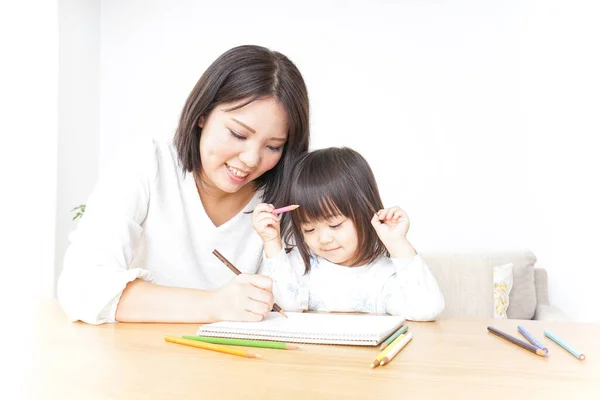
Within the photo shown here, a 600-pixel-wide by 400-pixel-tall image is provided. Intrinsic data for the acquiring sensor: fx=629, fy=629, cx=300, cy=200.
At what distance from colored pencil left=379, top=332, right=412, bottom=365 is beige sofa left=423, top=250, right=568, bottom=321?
6.13 ft

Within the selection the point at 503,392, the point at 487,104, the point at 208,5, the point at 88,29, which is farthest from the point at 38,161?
the point at 503,392

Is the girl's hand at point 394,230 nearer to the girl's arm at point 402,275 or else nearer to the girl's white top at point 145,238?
the girl's arm at point 402,275

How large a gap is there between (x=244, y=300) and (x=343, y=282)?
482 millimetres

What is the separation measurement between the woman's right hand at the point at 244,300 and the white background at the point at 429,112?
220 cm

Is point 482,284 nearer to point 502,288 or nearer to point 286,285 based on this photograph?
point 502,288

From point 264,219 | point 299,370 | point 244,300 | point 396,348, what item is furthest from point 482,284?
point 299,370

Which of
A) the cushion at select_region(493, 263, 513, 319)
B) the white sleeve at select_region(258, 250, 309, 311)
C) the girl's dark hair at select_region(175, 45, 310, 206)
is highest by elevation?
the girl's dark hair at select_region(175, 45, 310, 206)

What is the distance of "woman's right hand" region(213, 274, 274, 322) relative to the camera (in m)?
1.01

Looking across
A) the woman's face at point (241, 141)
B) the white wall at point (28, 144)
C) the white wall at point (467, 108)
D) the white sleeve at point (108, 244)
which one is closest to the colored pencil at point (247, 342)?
the white sleeve at point (108, 244)

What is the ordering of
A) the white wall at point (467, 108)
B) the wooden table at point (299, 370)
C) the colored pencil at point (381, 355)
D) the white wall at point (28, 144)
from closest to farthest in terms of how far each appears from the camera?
1. the wooden table at point (299, 370)
2. the colored pencil at point (381, 355)
3. the white wall at point (467, 108)
4. the white wall at point (28, 144)

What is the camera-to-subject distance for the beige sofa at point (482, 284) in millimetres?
2701

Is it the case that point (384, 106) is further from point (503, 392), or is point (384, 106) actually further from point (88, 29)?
point (503, 392)

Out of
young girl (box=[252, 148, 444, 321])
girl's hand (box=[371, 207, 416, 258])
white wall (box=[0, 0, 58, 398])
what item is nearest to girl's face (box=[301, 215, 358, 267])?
young girl (box=[252, 148, 444, 321])

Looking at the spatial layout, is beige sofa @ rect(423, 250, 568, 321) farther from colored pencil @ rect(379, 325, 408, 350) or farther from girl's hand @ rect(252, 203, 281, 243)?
colored pencil @ rect(379, 325, 408, 350)
